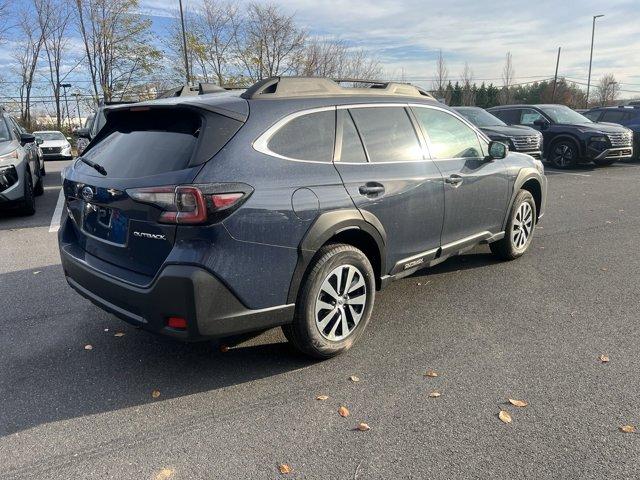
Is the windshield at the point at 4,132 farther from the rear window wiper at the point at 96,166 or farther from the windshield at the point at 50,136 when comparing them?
the windshield at the point at 50,136

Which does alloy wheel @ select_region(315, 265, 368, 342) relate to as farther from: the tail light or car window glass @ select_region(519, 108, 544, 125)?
car window glass @ select_region(519, 108, 544, 125)

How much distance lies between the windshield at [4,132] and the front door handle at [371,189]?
751 cm

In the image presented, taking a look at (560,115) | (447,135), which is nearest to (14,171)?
(447,135)

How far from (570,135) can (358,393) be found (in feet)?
43.8

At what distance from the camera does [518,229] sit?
17.8ft

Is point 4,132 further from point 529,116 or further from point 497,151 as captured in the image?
point 529,116

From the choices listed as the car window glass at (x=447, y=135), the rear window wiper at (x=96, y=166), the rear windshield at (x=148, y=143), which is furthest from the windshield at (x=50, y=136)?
the car window glass at (x=447, y=135)

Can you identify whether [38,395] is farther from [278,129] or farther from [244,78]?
[244,78]

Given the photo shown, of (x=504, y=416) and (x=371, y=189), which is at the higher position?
(x=371, y=189)

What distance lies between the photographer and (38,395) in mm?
3006

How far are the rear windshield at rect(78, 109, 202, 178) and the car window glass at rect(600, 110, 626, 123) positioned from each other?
671 inches

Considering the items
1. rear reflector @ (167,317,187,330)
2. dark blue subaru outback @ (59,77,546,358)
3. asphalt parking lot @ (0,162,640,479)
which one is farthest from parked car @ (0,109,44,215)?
rear reflector @ (167,317,187,330)

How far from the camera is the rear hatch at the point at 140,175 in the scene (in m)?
2.75

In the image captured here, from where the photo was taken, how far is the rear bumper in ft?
8.71
